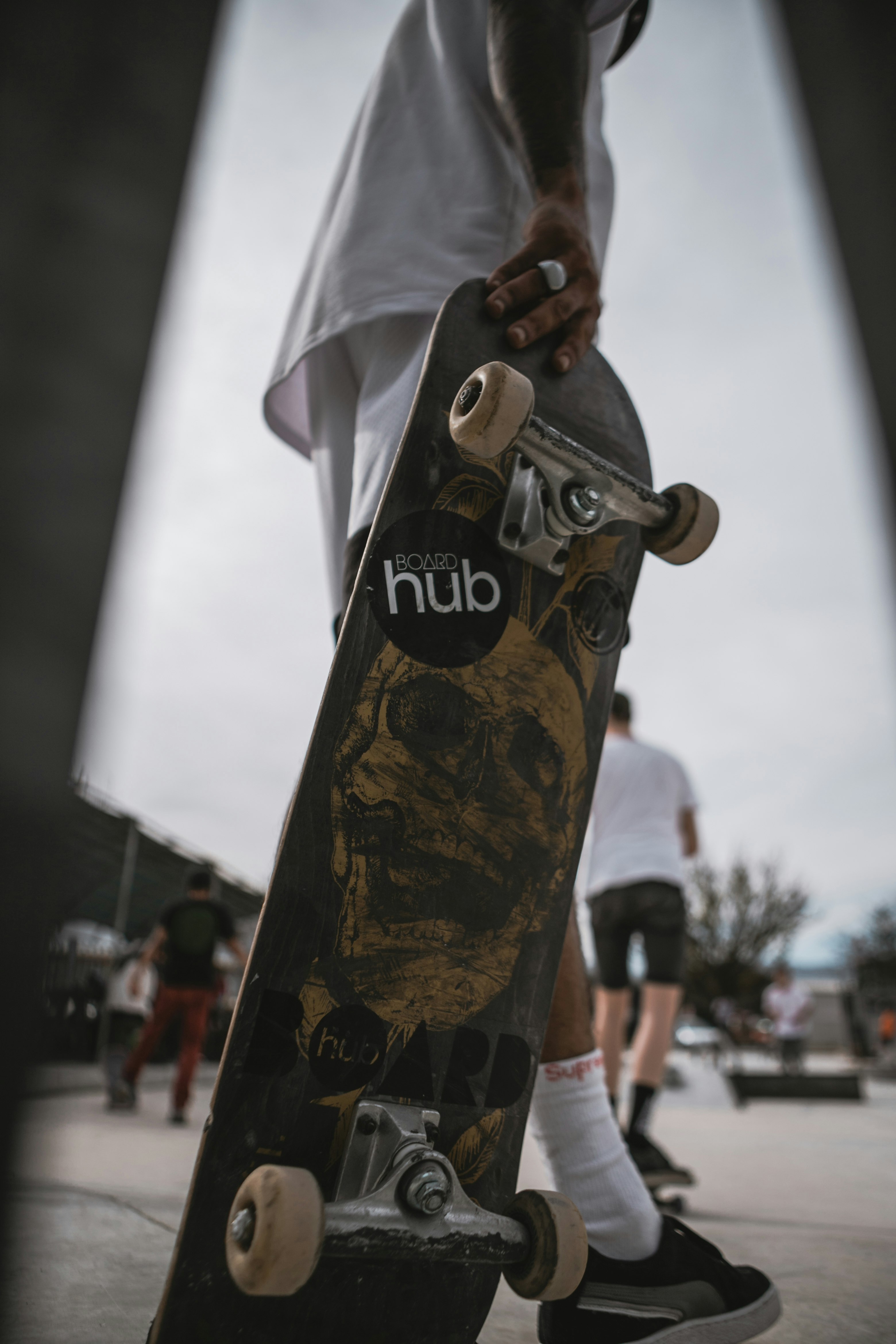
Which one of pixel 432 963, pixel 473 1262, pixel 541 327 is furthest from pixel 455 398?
pixel 473 1262

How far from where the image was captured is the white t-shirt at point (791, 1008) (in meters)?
10.9

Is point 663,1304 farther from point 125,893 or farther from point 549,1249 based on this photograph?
point 125,893

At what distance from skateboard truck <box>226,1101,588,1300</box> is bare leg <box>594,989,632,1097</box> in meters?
2.09

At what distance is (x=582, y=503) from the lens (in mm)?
1052

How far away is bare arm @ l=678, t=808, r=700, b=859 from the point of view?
3350 millimetres

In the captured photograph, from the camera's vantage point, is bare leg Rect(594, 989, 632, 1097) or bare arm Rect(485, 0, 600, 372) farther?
bare leg Rect(594, 989, 632, 1097)

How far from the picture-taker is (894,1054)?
15297 mm

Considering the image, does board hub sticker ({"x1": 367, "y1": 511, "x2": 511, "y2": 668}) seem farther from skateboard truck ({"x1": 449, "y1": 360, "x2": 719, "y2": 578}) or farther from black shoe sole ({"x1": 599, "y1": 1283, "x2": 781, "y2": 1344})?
black shoe sole ({"x1": 599, "y1": 1283, "x2": 781, "y2": 1344})

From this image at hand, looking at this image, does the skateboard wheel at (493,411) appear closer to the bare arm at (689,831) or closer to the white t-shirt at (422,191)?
the white t-shirt at (422,191)

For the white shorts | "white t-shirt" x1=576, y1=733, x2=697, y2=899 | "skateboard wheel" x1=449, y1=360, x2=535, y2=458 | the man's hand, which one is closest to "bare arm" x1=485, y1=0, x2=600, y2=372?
the man's hand

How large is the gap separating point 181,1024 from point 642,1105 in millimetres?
3104

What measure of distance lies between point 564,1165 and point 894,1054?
17.9m

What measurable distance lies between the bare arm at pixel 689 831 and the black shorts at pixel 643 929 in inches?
16.1

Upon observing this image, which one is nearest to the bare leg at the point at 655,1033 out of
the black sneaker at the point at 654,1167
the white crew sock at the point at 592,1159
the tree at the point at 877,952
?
the black sneaker at the point at 654,1167
